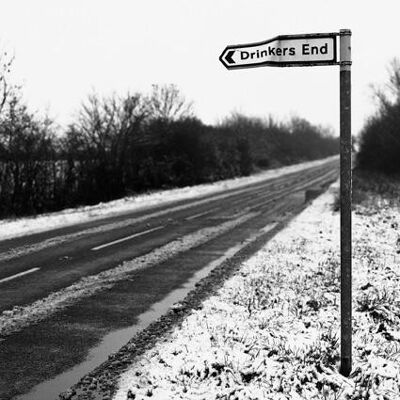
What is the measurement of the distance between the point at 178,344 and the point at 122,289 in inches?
113

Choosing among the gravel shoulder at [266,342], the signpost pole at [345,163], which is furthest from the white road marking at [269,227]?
the signpost pole at [345,163]

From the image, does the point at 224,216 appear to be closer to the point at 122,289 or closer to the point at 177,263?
the point at 177,263

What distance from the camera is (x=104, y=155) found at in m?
27.8

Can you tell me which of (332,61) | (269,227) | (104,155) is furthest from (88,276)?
(104,155)

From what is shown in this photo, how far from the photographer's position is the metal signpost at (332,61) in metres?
3.74

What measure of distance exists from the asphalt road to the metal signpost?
2.99 metres

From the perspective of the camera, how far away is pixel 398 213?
1747cm

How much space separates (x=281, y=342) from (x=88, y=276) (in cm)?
480

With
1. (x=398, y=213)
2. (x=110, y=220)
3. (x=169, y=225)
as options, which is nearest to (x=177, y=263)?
(x=169, y=225)

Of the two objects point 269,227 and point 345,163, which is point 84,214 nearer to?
point 269,227

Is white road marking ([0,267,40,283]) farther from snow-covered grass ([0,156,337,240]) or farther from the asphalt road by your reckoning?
snow-covered grass ([0,156,337,240])

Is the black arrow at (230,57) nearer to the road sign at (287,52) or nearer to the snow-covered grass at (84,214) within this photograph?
the road sign at (287,52)

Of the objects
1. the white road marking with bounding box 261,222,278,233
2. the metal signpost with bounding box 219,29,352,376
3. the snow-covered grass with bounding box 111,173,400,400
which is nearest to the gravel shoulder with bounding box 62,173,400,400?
the snow-covered grass with bounding box 111,173,400,400

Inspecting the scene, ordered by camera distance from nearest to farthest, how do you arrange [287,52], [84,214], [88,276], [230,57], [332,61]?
1. [332,61]
2. [287,52]
3. [230,57]
4. [88,276]
5. [84,214]
